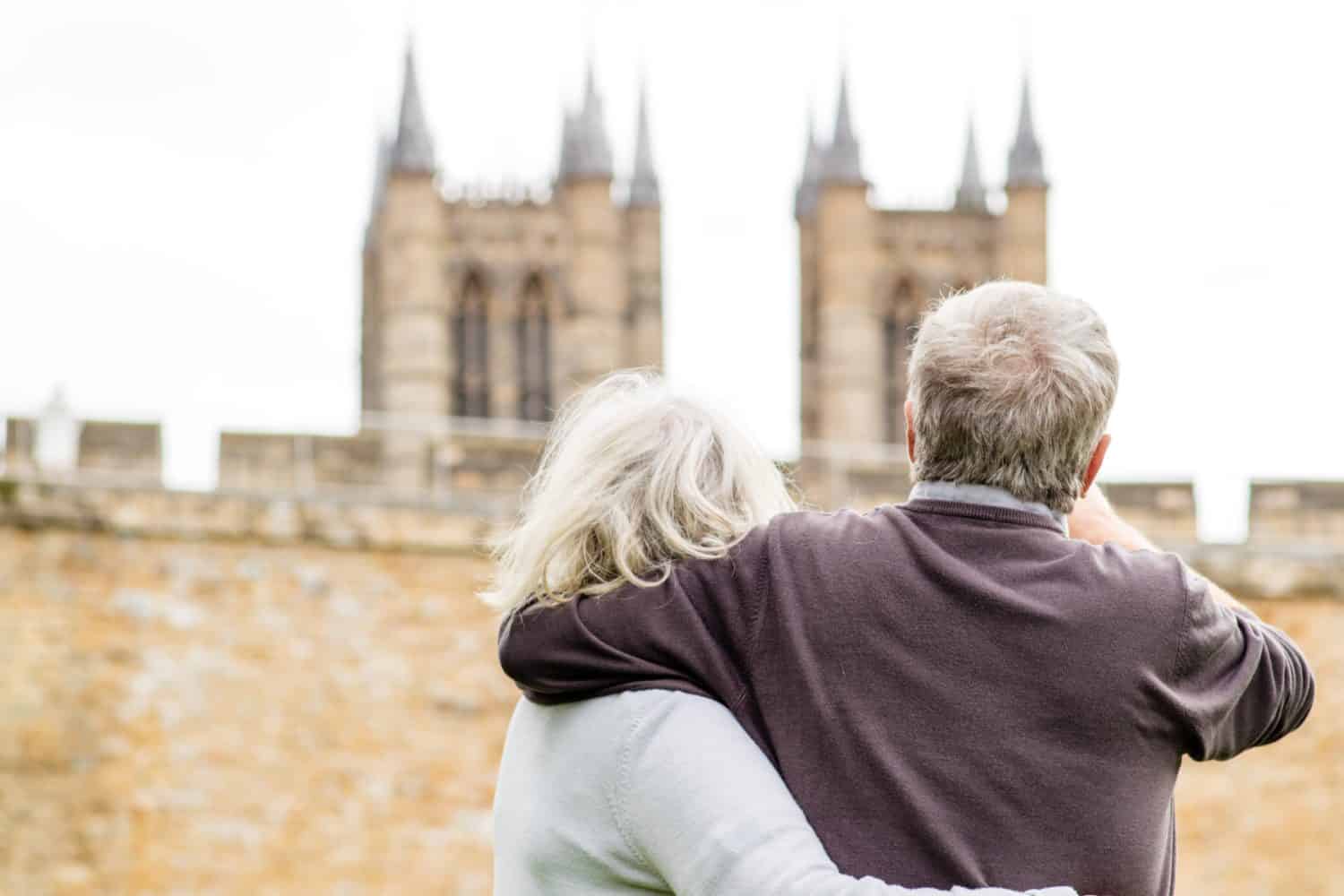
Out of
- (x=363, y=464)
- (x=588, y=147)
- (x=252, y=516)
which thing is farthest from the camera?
(x=588, y=147)

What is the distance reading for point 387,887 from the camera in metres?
10.4

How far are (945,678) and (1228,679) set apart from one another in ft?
1.02

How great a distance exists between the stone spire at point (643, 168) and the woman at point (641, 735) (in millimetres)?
38504

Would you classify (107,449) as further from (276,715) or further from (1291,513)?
(1291,513)

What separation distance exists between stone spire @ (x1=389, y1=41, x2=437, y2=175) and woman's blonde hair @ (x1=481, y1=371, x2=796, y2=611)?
123 feet

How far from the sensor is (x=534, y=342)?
41.0 meters

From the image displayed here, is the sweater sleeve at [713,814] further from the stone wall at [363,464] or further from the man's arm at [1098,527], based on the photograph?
the stone wall at [363,464]

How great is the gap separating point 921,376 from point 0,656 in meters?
9.43

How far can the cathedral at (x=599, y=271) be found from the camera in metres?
38.2

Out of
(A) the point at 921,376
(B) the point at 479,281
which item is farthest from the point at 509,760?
(B) the point at 479,281

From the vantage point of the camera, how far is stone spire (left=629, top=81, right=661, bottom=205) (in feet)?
132

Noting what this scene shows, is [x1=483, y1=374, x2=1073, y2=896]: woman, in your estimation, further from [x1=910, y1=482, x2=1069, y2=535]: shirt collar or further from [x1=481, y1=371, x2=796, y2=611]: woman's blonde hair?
[x1=910, y1=482, x2=1069, y2=535]: shirt collar

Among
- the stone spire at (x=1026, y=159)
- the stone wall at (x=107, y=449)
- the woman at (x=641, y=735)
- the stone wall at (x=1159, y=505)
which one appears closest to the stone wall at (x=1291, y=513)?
the stone wall at (x=1159, y=505)

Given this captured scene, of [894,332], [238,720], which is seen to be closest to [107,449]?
[238,720]
